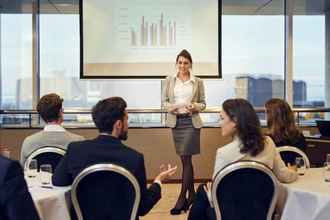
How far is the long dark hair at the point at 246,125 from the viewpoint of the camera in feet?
8.14

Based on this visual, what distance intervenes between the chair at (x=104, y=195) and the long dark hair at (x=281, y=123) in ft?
4.56

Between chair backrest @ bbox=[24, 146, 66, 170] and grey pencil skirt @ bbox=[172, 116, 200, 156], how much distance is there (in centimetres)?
173

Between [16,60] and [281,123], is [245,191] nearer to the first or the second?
[281,123]

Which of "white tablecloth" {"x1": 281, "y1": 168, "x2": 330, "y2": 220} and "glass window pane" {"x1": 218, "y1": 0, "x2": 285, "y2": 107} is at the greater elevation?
"glass window pane" {"x1": 218, "y1": 0, "x2": 285, "y2": 107}

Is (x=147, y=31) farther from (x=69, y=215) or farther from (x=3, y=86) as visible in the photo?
(x=69, y=215)

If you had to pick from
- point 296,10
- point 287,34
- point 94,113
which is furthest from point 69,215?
point 296,10

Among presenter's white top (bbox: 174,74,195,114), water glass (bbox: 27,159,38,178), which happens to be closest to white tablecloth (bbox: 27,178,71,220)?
water glass (bbox: 27,159,38,178)

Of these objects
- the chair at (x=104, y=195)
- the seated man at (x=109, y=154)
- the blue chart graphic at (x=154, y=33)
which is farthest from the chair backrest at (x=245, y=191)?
the blue chart graphic at (x=154, y=33)

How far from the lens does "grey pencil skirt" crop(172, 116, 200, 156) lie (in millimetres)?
4555

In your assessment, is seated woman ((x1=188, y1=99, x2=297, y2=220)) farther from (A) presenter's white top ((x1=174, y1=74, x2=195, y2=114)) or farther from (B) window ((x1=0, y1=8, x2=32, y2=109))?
(B) window ((x1=0, y1=8, x2=32, y2=109))

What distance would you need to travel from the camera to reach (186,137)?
4562 mm

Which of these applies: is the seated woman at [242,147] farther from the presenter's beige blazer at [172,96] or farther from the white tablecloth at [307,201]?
the presenter's beige blazer at [172,96]

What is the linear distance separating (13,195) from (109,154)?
96cm

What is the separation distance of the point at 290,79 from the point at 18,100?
13.2 ft
